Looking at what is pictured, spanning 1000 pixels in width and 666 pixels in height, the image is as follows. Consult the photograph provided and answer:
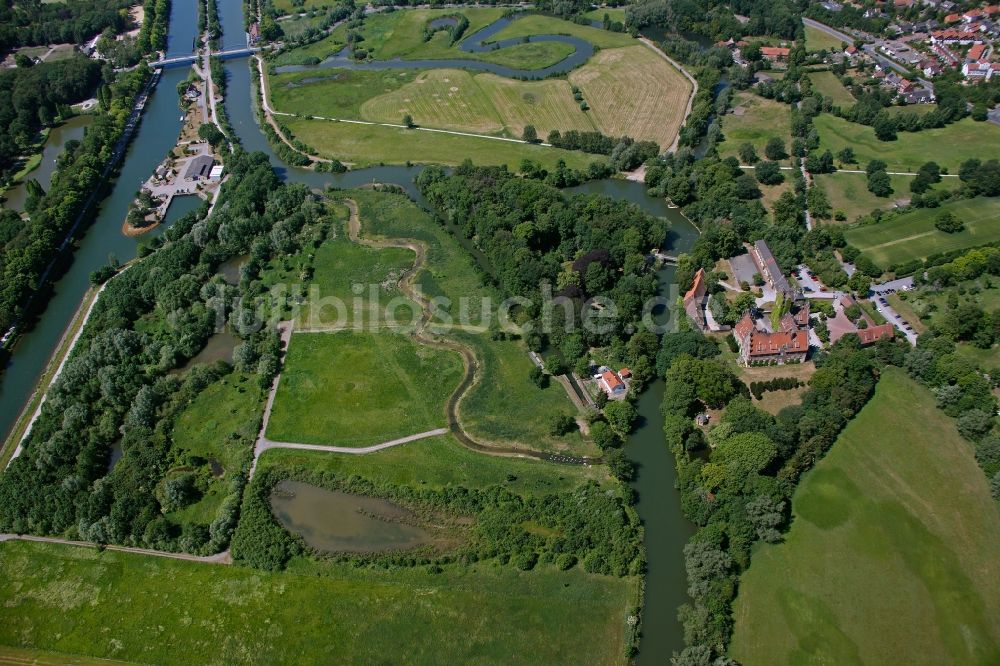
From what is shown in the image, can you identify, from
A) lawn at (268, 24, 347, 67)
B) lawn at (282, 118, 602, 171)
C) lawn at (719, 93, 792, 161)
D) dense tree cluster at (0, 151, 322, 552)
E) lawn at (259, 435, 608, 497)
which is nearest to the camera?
dense tree cluster at (0, 151, 322, 552)

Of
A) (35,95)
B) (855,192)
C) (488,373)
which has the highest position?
(35,95)

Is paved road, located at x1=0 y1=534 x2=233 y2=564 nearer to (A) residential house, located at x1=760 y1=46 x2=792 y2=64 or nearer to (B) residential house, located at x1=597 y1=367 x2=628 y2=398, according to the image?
(B) residential house, located at x1=597 y1=367 x2=628 y2=398

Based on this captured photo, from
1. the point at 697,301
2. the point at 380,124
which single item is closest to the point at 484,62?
the point at 380,124

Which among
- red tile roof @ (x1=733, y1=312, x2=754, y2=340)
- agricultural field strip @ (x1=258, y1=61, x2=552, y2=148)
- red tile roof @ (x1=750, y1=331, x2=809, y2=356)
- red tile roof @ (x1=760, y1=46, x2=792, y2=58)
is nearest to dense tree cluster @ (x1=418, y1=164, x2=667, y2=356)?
red tile roof @ (x1=733, y1=312, x2=754, y2=340)

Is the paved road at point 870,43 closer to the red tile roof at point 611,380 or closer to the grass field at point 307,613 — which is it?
the red tile roof at point 611,380

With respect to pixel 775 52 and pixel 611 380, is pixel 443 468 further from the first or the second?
pixel 775 52

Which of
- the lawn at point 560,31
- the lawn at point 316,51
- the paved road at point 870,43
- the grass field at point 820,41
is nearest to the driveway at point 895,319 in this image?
the paved road at point 870,43
